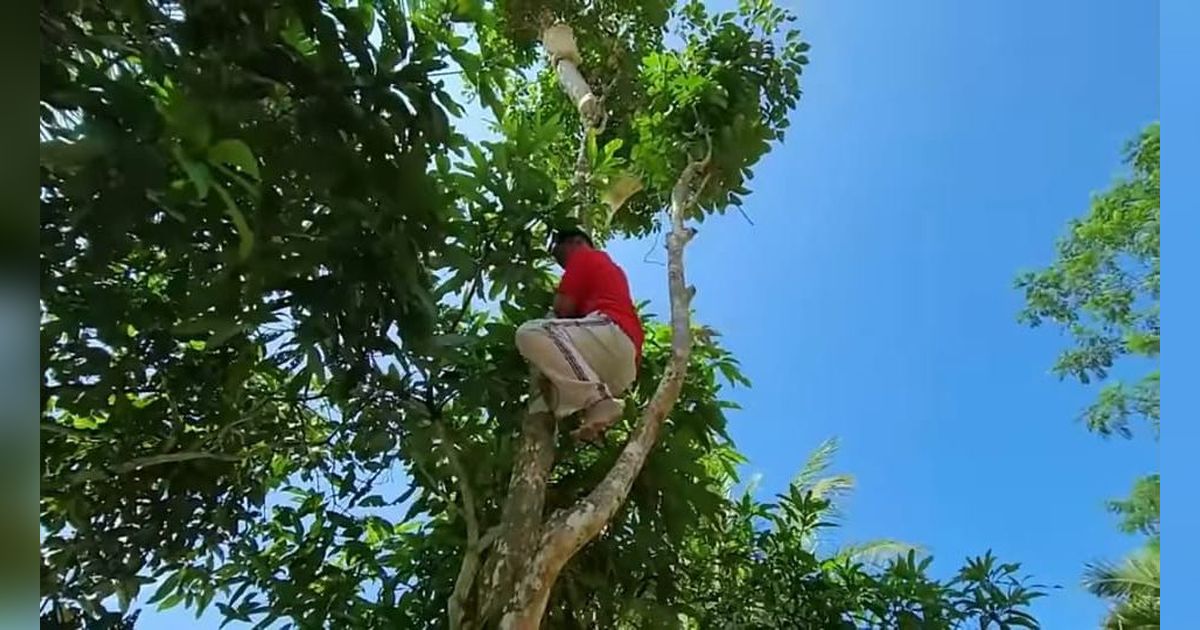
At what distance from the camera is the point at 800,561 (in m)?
2.43

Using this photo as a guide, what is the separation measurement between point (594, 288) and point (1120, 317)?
5.08 ft

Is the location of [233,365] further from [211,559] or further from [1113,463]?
[1113,463]

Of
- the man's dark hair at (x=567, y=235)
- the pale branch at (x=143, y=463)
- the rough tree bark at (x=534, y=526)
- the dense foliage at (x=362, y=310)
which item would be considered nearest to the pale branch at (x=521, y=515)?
the rough tree bark at (x=534, y=526)

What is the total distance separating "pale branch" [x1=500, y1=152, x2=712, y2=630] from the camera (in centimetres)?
192

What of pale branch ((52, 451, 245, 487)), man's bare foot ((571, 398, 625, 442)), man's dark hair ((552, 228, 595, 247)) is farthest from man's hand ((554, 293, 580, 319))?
pale branch ((52, 451, 245, 487))

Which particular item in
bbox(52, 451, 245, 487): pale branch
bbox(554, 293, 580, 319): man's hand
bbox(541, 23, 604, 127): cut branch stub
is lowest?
bbox(52, 451, 245, 487): pale branch

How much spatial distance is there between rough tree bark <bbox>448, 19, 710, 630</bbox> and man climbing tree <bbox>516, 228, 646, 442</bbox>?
0.26 feet

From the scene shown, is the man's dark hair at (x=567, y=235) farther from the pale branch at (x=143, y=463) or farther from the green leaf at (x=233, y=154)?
the green leaf at (x=233, y=154)

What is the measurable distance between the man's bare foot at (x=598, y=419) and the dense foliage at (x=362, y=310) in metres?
0.10

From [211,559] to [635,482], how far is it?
0.91 m

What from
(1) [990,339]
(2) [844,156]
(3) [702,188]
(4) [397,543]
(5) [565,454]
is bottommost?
(4) [397,543]

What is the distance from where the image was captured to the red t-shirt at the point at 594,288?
2193 millimetres

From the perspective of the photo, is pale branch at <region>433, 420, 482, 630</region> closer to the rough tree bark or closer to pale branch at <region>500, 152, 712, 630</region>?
the rough tree bark

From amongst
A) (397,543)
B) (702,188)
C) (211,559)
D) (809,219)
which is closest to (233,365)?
(211,559)
